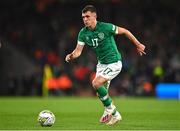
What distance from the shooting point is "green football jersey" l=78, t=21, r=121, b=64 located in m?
16.4

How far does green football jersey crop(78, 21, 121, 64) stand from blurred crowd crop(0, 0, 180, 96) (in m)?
18.9

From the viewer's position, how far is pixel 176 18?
3947cm

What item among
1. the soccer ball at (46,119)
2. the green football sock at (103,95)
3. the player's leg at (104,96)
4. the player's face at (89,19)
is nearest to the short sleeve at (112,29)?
Result: the player's face at (89,19)

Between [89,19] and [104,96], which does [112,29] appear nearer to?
[89,19]

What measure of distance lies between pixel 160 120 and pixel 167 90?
16.6m

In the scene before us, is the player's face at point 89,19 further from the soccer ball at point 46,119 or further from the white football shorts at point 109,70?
the soccer ball at point 46,119

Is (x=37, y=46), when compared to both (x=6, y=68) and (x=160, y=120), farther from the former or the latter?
(x=160, y=120)

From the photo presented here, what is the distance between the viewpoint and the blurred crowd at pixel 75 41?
1441 inches

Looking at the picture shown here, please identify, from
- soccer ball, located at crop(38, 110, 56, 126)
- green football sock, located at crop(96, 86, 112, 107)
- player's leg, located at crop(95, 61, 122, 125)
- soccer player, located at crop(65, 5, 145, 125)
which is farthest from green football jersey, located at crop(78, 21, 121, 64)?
soccer ball, located at crop(38, 110, 56, 126)

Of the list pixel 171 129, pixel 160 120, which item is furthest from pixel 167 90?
pixel 171 129

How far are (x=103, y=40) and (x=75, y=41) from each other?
72.1 ft

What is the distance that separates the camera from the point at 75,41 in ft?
126

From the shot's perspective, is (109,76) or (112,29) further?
(109,76)

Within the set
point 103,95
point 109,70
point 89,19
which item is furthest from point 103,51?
point 103,95
